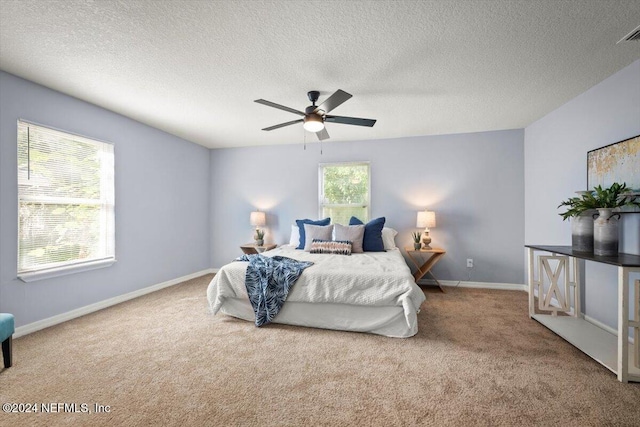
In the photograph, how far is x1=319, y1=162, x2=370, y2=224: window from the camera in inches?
190

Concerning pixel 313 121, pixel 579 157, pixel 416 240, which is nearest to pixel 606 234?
pixel 579 157

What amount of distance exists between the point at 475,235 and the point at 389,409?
356 centimetres

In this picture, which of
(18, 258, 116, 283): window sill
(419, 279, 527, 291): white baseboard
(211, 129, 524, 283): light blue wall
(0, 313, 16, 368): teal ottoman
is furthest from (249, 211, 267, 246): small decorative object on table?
(0, 313, 16, 368): teal ottoman

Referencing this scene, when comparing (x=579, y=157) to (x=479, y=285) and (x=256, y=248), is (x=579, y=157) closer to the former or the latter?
(x=479, y=285)

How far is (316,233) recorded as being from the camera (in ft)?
13.5

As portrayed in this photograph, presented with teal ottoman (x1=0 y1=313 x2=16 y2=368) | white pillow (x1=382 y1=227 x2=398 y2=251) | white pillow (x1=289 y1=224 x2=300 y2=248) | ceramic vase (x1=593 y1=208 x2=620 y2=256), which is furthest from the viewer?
white pillow (x1=289 y1=224 x2=300 y2=248)

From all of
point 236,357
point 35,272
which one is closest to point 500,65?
point 236,357

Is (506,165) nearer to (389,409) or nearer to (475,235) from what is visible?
(475,235)

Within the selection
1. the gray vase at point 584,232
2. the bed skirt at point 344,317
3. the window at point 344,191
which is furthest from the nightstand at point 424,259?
the bed skirt at point 344,317

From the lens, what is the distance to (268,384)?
1854mm

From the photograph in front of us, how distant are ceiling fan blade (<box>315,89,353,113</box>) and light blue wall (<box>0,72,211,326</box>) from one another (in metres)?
2.79

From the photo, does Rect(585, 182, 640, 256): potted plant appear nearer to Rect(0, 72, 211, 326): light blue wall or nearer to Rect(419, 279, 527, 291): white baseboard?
Rect(419, 279, 527, 291): white baseboard

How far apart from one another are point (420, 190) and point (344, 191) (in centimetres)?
130

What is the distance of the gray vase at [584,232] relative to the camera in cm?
247
